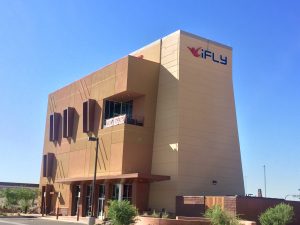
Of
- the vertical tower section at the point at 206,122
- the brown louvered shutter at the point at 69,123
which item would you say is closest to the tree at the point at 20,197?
the brown louvered shutter at the point at 69,123

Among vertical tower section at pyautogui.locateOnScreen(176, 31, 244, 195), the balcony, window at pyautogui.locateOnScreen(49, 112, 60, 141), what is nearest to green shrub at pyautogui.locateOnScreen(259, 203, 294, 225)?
vertical tower section at pyautogui.locateOnScreen(176, 31, 244, 195)

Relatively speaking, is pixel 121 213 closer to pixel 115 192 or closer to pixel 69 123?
pixel 115 192

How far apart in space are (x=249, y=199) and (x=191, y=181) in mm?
8122

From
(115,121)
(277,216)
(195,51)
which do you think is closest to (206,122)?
(195,51)

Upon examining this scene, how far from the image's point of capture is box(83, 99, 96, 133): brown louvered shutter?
50438 millimetres

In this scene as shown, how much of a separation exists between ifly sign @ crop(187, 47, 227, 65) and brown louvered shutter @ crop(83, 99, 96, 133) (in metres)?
12.9

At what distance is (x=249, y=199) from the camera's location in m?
34.7

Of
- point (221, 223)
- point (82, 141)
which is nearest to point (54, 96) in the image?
point (82, 141)

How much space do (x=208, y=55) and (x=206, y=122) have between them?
6.89 meters

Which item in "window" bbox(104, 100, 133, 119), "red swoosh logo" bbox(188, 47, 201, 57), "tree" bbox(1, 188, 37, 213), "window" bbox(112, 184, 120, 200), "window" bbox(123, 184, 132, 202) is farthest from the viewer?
"tree" bbox(1, 188, 37, 213)

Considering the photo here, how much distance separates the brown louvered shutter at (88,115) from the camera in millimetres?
50438

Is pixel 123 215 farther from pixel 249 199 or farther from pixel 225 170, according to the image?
pixel 225 170

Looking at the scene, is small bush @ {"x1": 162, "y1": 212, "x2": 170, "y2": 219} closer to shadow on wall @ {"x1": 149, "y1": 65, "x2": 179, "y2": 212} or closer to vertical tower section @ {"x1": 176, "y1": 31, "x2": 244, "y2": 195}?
shadow on wall @ {"x1": 149, "y1": 65, "x2": 179, "y2": 212}

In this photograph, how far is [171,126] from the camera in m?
43.5
